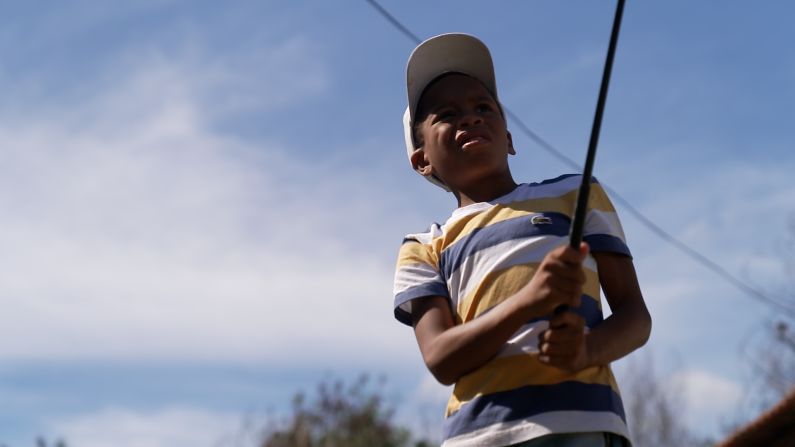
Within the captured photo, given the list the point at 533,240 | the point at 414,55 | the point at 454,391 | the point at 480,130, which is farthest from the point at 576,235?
the point at 414,55

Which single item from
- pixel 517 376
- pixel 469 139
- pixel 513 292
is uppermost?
pixel 469 139

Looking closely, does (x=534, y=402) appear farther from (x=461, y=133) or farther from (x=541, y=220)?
(x=461, y=133)

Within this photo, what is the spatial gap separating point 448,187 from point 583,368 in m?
0.84

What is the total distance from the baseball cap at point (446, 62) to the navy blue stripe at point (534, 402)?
84 cm

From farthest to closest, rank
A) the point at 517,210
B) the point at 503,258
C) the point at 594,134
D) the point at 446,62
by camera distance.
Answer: the point at 446,62
the point at 517,210
the point at 503,258
the point at 594,134

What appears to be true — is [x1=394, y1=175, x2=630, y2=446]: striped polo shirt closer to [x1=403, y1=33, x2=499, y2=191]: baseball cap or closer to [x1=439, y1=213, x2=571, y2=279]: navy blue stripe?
[x1=439, y1=213, x2=571, y2=279]: navy blue stripe

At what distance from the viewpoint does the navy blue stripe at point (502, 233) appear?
268cm

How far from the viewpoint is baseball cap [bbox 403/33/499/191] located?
10.5 feet

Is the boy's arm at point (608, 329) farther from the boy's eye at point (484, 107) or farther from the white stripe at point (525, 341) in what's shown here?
the boy's eye at point (484, 107)

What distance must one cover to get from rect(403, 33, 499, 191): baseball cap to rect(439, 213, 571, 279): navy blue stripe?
0.43m

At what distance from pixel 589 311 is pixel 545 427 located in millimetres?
332

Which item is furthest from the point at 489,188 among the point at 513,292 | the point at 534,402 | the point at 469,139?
the point at 534,402

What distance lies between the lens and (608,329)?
2.55 metres

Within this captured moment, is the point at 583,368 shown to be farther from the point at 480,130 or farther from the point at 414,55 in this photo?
the point at 414,55
